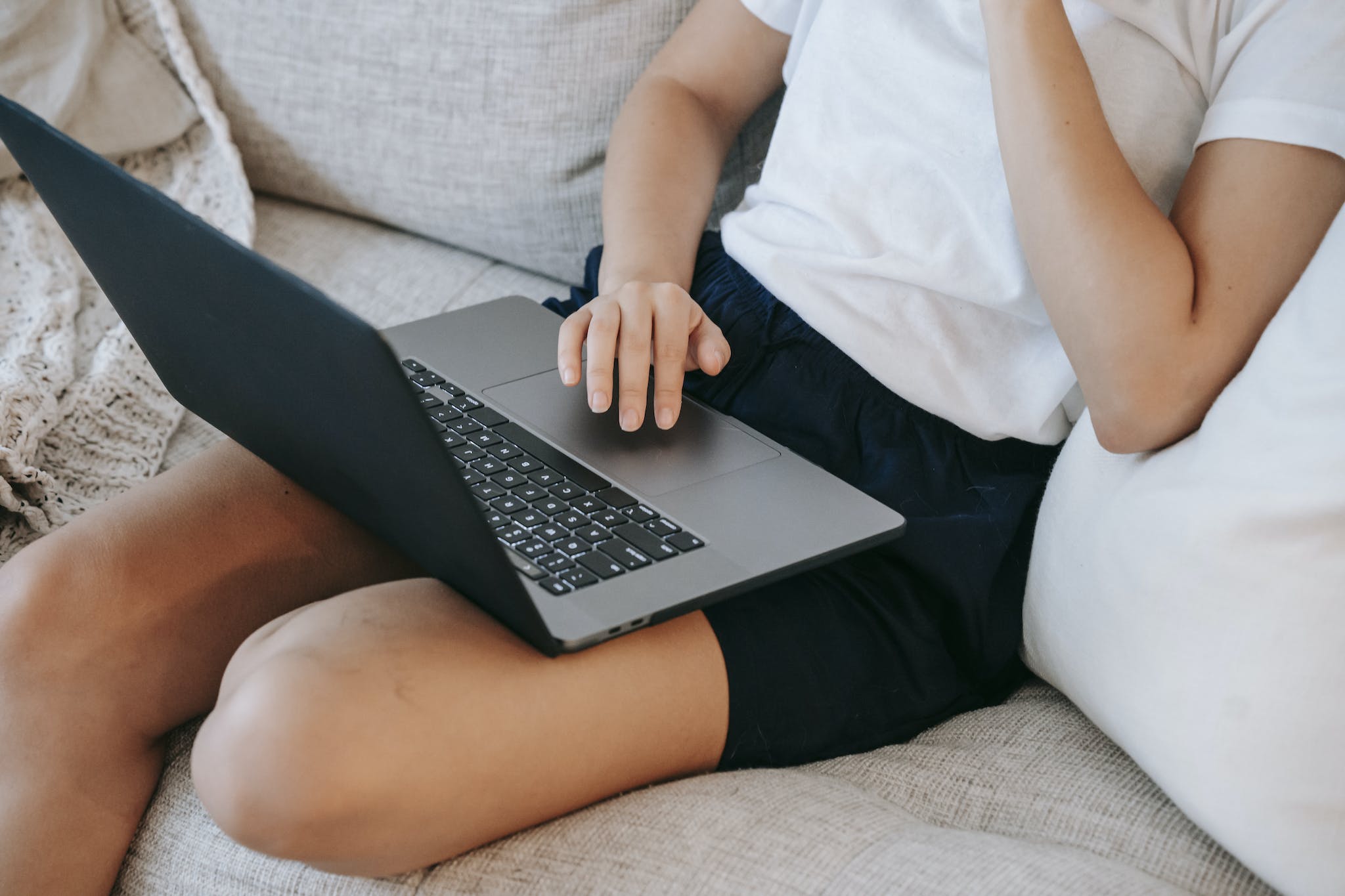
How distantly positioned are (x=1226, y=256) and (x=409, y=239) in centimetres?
92

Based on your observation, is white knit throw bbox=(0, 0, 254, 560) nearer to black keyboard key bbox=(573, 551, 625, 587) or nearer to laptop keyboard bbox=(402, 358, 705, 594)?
laptop keyboard bbox=(402, 358, 705, 594)

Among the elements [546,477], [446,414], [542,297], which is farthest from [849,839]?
[542,297]

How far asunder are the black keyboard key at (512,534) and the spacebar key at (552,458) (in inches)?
2.4

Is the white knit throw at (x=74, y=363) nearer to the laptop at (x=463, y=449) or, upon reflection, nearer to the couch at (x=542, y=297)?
the couch at (x=542, y=297)

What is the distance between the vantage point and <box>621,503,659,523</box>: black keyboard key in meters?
0.73

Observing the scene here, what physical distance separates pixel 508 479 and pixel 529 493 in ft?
0.07

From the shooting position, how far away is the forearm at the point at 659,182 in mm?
983

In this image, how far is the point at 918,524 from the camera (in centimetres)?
79

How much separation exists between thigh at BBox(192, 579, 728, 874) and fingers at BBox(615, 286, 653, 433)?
151 mm

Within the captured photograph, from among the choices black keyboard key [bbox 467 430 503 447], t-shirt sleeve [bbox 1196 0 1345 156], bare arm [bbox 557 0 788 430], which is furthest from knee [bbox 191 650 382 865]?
t-shirt sleeve [bbox 1196 0 1345 156]

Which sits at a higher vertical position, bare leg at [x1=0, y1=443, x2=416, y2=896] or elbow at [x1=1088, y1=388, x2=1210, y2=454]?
elbow at [x1=1088, y1=388, x2=1210, y2=454]

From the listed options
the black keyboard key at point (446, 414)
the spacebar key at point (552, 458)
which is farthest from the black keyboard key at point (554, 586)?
the black keyboard key at point (446, 414)

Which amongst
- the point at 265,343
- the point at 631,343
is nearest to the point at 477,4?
the point at 631,343

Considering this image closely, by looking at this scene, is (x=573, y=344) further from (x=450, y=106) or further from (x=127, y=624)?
(x=450, y=106)
